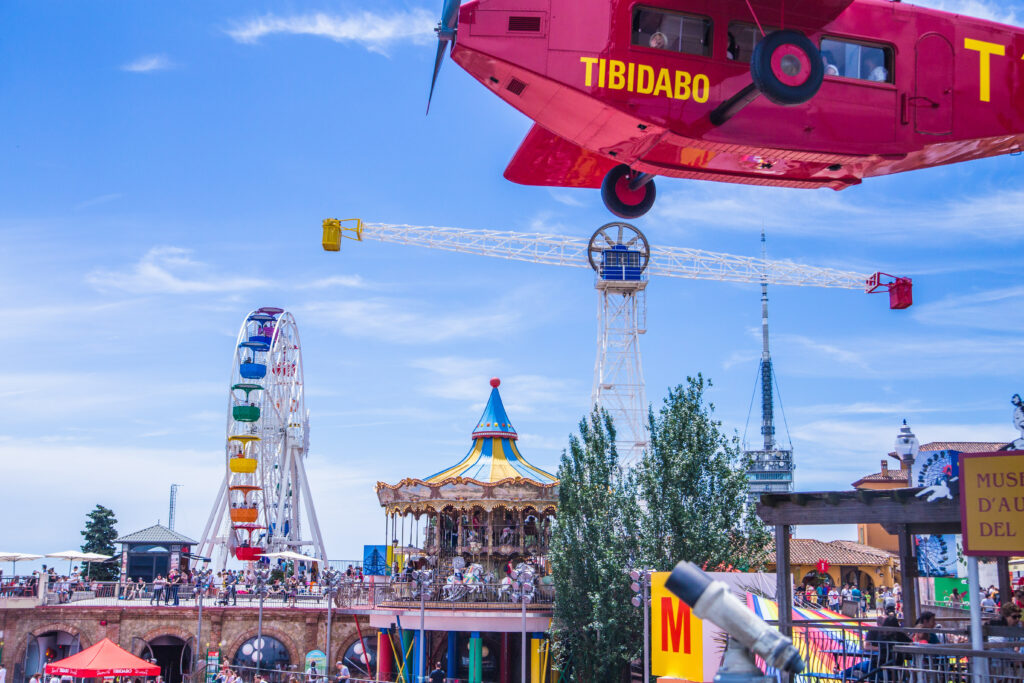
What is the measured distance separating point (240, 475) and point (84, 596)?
38.9 ft

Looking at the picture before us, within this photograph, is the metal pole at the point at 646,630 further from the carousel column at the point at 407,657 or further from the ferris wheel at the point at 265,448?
the ferris wheel at the point at 265,448

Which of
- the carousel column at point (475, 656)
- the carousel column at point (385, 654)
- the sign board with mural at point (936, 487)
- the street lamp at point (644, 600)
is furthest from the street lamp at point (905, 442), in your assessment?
the carousel column at point (385, 654)

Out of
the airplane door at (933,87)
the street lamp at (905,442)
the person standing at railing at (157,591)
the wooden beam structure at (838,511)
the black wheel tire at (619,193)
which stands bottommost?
the person standing at railing at (157,591)

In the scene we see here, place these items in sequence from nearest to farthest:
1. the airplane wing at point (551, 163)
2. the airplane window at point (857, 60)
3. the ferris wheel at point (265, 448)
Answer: the airplane window at point (857, 60), the airplane wing at point (551, 163), the ferris wheel at point (265, 448)

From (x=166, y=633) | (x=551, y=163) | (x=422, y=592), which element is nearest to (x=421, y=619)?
(x=422, y=592)

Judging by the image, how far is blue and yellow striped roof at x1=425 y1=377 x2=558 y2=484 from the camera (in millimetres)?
28219

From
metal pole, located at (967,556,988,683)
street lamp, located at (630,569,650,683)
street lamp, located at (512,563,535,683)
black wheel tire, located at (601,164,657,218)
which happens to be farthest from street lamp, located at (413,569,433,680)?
metal pole, located at (967,556,988,683)

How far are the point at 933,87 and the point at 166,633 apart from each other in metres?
28.1

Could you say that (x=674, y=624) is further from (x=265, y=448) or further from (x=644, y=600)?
(x=265, y=448)

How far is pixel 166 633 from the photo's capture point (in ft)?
102

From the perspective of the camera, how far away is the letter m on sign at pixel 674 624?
11258 millimetres

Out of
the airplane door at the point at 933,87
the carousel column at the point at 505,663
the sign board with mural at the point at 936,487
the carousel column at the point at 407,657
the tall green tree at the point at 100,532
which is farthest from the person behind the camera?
the tall green tree at the point at 100,532

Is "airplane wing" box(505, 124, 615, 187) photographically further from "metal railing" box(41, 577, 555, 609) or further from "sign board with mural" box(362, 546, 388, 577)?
"sign board with mural" box(362, 546, 388, 577)

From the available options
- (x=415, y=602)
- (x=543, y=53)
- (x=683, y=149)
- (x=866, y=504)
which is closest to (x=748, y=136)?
(x=683, y=149)
